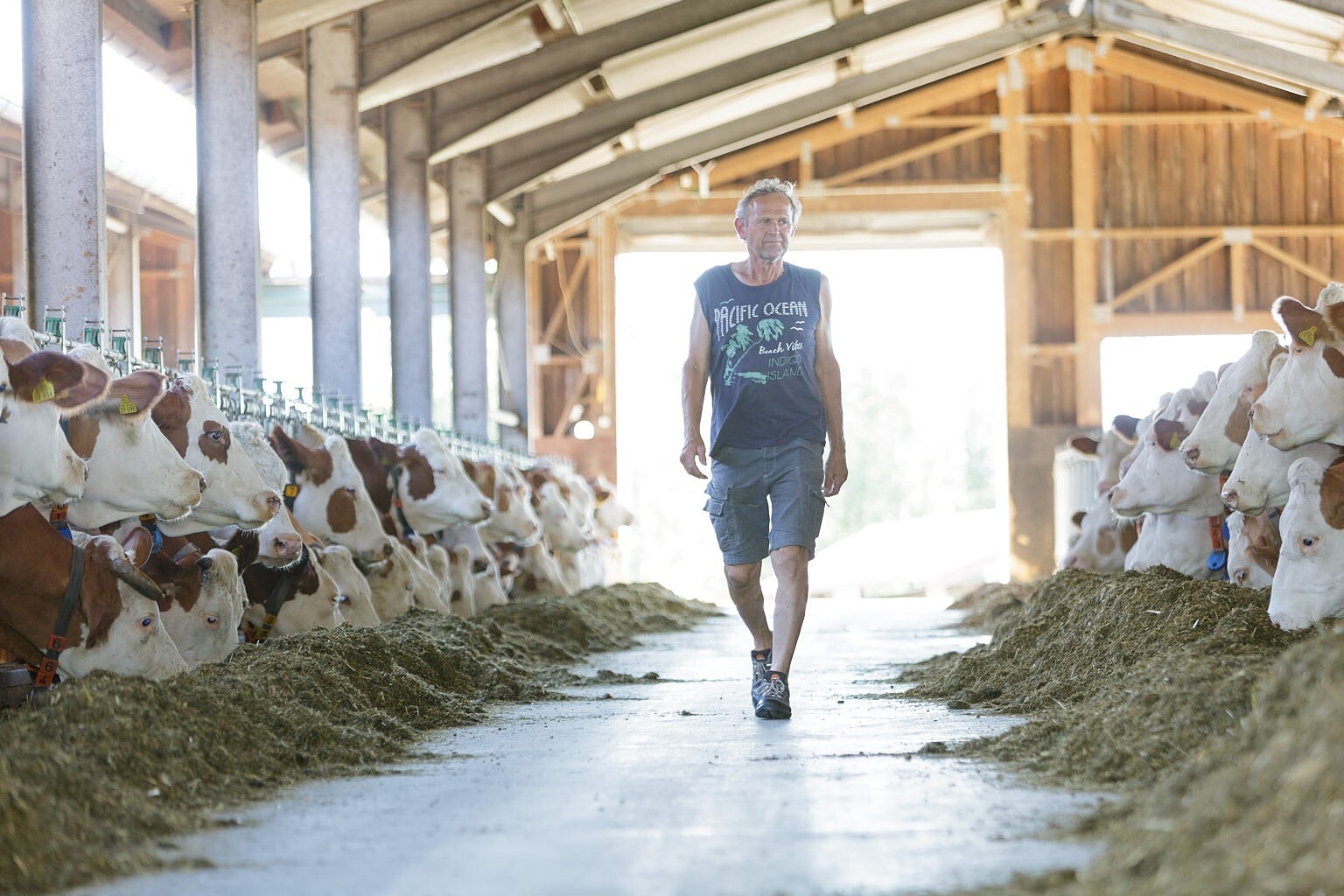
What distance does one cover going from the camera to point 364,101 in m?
14.2

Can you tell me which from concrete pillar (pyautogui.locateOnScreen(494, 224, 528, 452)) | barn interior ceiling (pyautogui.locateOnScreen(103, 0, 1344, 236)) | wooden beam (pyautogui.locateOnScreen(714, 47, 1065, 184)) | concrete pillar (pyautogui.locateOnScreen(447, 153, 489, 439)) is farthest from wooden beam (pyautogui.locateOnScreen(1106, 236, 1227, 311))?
concrete pillar (pyautogui.locateOnScreen(447, 153, 489, 439))

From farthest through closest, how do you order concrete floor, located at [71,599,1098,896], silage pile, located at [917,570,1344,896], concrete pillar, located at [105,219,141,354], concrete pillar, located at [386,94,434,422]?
1. concrete pillar, located at [105,219,141,354]
2. concrete pillar, located at [386,94,434,422]
3. concrete floor, located at [71,599,1098,896]
4. silage pile, located at [917,570,1344,896]

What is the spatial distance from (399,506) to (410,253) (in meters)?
6.24

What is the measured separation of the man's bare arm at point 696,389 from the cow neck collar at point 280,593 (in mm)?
2210

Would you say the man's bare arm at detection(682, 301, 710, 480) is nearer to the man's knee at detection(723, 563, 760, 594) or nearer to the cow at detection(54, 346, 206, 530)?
the man's knee at detection(723, 563, 760, 594)

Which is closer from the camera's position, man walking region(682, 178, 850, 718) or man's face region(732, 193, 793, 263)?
man walking region(682, 178, 850, 718)

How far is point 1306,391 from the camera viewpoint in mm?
6086

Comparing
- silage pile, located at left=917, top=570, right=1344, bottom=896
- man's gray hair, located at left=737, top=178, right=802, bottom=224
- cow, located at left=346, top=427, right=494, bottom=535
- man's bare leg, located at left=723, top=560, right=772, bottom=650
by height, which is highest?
man's gray hair, located at left=737, top=178, right=802, bottom=224

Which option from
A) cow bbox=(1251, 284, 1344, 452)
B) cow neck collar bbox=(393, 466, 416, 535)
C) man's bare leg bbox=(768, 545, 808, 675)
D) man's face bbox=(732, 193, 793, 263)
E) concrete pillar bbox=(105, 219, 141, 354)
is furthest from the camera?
concrete pillar bbox=(105, 219, 141, 354)

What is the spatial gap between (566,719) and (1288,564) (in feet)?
8.06

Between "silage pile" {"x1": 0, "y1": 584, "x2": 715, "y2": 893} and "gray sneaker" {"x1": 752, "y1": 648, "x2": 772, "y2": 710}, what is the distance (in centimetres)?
96

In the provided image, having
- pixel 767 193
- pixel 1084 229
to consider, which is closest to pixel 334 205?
pixel 767 193

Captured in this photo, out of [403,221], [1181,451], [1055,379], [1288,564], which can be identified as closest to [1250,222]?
[1055,379]

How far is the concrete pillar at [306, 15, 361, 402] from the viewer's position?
1318 cm
